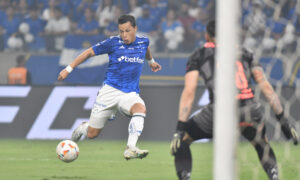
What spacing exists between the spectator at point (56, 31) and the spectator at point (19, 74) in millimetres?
572

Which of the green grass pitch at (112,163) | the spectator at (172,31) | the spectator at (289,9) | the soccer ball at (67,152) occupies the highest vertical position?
the spectator at (289,9)

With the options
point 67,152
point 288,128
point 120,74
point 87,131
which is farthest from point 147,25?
point 288,128

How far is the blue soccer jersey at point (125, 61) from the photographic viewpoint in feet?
26.2

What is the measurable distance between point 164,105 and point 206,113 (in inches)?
231

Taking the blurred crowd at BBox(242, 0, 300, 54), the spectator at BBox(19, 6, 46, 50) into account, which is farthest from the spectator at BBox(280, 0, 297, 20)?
the spectator at BBox(19, 6, 46, 50)

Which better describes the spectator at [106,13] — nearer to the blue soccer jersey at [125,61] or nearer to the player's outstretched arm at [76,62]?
the blue soccer jersey at [125,61]

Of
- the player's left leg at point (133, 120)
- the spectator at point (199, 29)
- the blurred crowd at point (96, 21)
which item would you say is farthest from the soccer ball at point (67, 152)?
the spectator at point (199, 29)

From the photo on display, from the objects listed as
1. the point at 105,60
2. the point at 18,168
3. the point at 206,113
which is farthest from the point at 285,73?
the point at 206,113

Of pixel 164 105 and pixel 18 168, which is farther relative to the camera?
pixel 164 105

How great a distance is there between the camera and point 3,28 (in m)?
13.5

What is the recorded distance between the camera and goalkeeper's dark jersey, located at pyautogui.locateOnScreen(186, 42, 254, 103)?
17.8 ft

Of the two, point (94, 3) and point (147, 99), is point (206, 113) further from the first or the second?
point (94, 3)

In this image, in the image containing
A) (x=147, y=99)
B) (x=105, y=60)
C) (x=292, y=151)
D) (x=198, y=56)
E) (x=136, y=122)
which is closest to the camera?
(x=198, y=56)

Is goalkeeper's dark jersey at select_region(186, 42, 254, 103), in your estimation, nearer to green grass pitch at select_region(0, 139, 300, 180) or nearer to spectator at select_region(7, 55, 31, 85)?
green grass pitch at select_region(0, 139, 300, 180)
